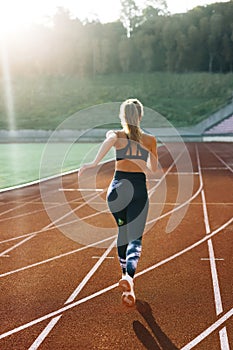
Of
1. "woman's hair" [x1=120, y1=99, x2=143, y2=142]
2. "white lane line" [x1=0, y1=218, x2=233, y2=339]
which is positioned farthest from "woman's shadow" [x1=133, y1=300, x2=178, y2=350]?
"woman's hair" [x1=120, y1=99, x2=143, y2=142]

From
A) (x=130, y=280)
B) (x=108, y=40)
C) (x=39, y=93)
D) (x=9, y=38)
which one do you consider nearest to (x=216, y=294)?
(x=130, y=280)

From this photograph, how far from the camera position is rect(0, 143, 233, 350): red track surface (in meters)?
4.09

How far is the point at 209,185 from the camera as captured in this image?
1365 centimetres

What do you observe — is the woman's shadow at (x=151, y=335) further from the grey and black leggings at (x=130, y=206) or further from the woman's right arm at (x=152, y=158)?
the woman's right arm at (x=152, y=158)

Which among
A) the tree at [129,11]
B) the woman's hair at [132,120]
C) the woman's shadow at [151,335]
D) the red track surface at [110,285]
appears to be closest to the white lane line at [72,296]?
the red track surface at [110,285]

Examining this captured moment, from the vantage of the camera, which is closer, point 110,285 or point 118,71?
point 110,285

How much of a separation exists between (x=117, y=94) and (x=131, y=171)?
5655 centimetres

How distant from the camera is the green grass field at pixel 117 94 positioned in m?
53.2

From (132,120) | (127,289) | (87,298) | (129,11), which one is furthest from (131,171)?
(129,11)

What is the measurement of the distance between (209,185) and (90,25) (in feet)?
237

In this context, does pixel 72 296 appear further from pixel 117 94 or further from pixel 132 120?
pixel 117 94

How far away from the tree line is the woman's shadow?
6379cm

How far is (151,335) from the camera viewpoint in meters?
4.09

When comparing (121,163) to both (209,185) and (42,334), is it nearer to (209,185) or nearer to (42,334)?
(42,334)
